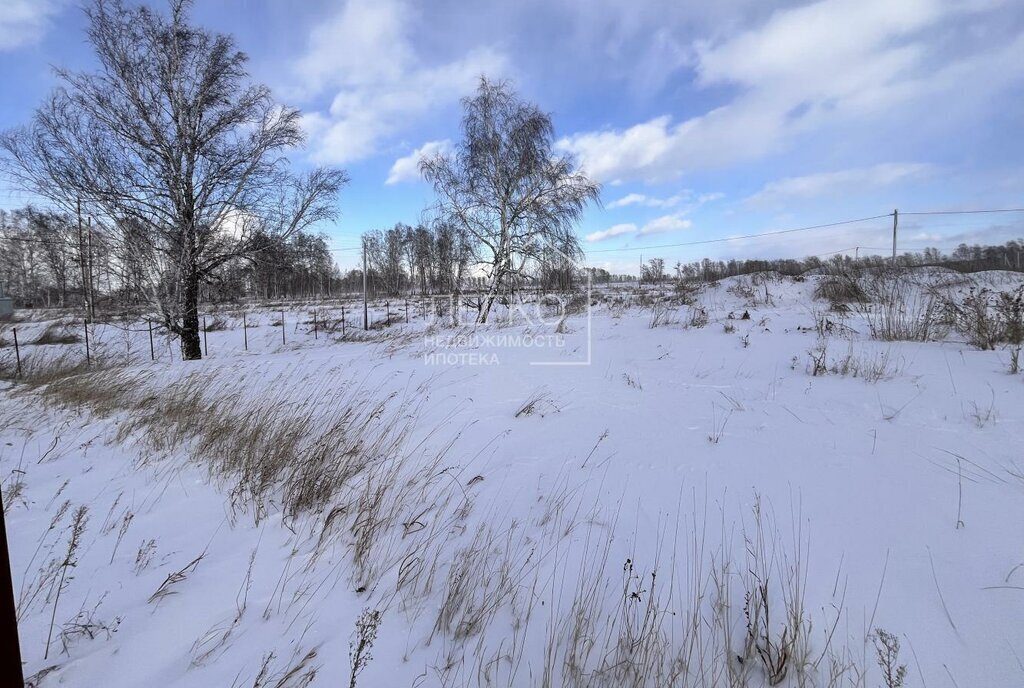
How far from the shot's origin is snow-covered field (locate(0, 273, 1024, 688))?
4.86 ft

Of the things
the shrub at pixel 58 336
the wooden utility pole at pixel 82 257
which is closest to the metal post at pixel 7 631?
the wooden utility pole at pixel 82 257

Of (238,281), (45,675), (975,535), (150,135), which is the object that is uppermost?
(150,135)

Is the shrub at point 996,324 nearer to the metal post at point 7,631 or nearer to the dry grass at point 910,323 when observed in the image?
the dry grass at point 910,323

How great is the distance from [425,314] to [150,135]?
42.3 feet

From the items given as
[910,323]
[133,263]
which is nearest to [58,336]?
[133,263]

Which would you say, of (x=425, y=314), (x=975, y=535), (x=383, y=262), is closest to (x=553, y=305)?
(x=425, y=314)

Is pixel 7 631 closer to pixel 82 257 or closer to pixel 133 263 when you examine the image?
pixel 133 263

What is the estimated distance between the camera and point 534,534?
7.20ft

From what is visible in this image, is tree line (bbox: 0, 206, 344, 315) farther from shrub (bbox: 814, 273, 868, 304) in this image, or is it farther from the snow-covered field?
shrub (bbox: 814, 273, 868, 304)

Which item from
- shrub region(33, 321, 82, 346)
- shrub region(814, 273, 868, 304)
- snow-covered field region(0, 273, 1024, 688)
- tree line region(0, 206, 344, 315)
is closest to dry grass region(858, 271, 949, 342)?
snow-covered field region(0, 273, 1024, 688)

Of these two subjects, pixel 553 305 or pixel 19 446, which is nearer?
pixel 19 446

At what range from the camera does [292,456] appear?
10.1 feet

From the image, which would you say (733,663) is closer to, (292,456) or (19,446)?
(292,456)

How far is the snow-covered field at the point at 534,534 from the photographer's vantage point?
148 cm
